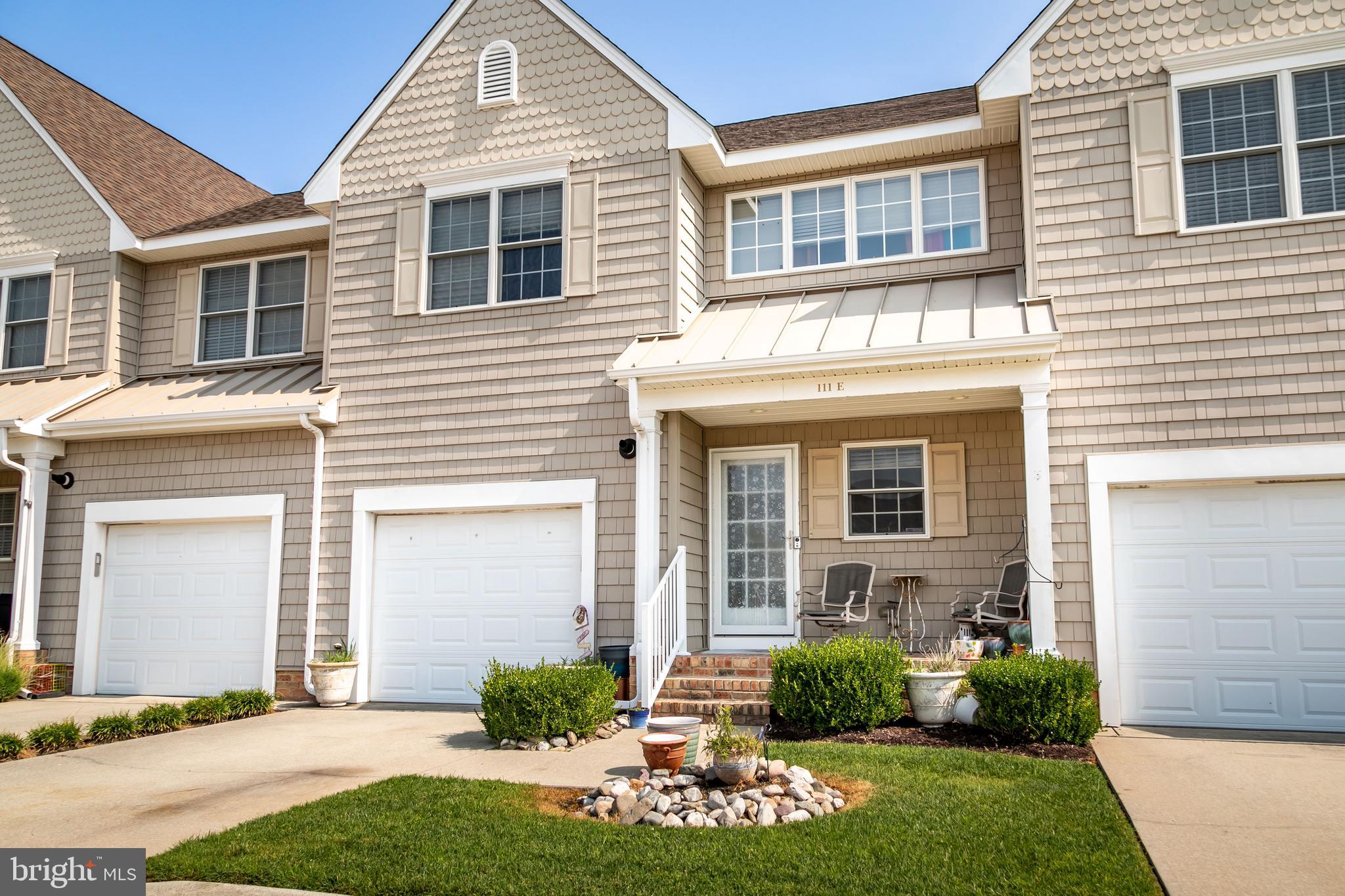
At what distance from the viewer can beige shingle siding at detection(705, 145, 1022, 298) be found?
10562 mm

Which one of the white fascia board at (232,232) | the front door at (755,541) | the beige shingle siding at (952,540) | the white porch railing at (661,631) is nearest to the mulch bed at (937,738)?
the white porch railing at (661,631)

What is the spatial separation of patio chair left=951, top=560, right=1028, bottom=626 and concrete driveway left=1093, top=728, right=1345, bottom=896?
5.20ft

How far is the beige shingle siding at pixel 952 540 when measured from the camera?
10.5 metres

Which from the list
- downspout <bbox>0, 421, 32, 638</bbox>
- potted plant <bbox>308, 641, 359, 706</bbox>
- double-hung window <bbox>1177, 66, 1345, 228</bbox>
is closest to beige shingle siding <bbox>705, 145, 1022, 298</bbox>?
double-hung window <bbox>1177, 66, 1345, 228</bbox>

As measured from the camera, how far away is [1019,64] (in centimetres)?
984

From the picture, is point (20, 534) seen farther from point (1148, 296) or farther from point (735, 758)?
point (1148, 296)

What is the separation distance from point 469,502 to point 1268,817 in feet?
25.5

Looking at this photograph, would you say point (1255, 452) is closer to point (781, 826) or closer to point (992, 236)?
point (992, 236)

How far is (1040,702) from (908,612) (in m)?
3.20

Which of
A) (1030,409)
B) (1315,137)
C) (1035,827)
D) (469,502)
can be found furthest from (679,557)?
(1315,137)

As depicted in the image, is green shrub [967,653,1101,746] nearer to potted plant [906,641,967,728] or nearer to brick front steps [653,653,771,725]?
potted plant [906,641,967,728]

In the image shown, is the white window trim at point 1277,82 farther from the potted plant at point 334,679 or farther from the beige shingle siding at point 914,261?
the potted plant at point 334,679

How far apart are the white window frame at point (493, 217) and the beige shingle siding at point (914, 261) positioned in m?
1.60

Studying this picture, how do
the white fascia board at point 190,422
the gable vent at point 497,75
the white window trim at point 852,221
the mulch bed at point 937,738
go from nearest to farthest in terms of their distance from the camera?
the mulch bed at point 937,738, the white window trim at point 852,221, the white fascia board at point 190,422, the gable vent at point 497,75
